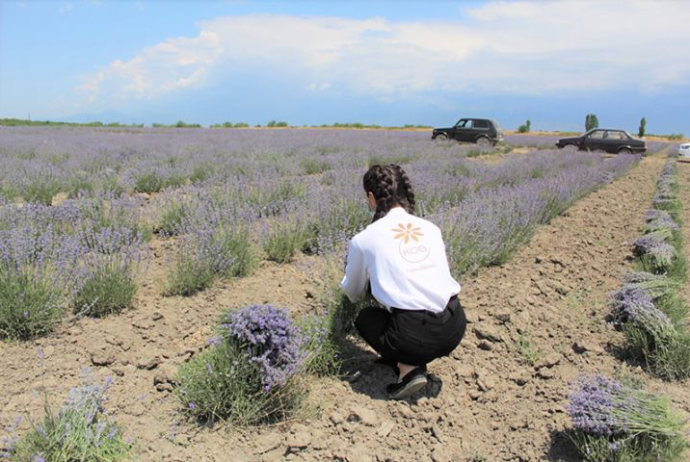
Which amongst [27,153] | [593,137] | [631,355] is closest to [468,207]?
[631,355]

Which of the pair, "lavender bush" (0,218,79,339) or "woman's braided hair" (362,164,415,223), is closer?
"woman's braided hair" (362,164,415,223)

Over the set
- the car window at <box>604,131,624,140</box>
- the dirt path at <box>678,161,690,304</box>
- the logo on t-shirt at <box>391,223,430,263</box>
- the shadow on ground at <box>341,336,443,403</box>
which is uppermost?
the car window at <box>604,131,624,140</box>

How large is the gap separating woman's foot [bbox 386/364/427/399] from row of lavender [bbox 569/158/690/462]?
75 cm

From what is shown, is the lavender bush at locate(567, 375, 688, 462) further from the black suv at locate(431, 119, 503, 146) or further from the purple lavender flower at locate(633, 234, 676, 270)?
the black suv at locate(431, 119, 503, 146)

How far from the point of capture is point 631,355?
3225 mm

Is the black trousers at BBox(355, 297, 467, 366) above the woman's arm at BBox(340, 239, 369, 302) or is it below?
below

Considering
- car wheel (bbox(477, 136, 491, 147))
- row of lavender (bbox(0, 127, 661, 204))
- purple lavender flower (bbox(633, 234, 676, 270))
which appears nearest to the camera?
purple lavender flower (bbox(633, 234, 676, 270))

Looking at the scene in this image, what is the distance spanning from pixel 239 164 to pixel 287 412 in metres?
7.37

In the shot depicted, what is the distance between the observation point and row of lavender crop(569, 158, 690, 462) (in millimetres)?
2145

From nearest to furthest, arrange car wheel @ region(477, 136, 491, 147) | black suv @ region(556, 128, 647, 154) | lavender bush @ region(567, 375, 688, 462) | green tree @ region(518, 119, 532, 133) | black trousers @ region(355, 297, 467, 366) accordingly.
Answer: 1. lavender bush @ region(567, 375, 688, 462)
2. black trousers @ region(355, 297, 467, 366)
3. black suv @ region(556, 128, 647, 154)
4. car wheel @ region(477, 136, 491, 147)
5. green tree @ region(518, 119, 532, 133)

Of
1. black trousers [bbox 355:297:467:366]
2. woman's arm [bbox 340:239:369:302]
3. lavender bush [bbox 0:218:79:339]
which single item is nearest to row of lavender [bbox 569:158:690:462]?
black trousers [bbox 355:297:467:366]

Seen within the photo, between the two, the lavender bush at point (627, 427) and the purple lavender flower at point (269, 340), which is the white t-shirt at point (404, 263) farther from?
the lavender bush at point (627, 427)

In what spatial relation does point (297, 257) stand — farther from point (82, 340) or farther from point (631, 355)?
point (631, 355)

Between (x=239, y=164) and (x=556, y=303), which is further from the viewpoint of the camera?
(x=239, y=164)
